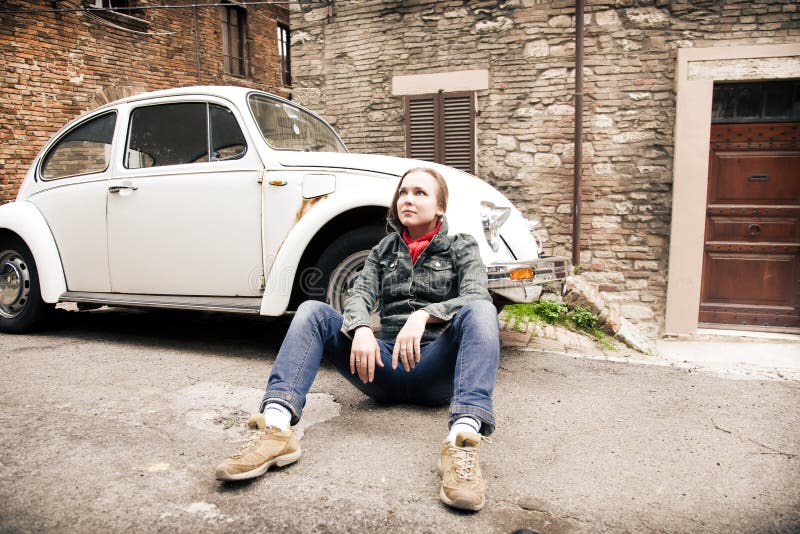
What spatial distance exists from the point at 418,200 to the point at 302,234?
1.18 metres

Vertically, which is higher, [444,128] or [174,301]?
[444,128]

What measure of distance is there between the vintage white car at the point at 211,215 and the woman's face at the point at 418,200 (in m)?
0.78

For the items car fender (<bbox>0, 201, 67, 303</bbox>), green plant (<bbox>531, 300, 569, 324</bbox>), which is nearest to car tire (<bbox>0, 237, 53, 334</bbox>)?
car fender (<bbox>0, 201, 67, 303</bbox>)

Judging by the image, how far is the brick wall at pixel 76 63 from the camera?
10.7 metres

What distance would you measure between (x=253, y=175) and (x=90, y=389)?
5.31 feet

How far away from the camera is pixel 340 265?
369 cm

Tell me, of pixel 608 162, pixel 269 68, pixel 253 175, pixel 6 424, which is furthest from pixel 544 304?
pixel 269 68

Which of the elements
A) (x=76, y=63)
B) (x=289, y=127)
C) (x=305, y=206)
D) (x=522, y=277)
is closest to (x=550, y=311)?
(x=522, y=277)

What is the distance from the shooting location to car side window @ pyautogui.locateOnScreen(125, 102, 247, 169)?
13.4ft

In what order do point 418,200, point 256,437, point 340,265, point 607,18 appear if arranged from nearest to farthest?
point 256,437
point 418,200
point 340,265
point 607,18

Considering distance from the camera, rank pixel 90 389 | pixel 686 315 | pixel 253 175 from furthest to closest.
A: pixel 686 315
pixel 253 175
pixel 90 389

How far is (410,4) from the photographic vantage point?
7664 millimetres

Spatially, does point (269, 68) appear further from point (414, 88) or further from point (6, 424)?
point (6, 424)

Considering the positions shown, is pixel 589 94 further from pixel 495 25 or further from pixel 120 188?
pixel 120 188
